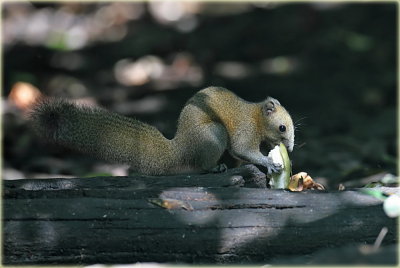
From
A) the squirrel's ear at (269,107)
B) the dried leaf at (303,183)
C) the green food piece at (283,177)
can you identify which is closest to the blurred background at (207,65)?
the squirrel's ear at (269,107)

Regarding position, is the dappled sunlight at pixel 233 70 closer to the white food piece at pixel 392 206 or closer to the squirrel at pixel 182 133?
the squirrel at pixel 182 133

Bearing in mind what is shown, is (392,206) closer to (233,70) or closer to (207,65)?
(233,70)

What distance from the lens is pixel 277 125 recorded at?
20.1ft

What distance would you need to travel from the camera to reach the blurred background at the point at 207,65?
8.63 meters

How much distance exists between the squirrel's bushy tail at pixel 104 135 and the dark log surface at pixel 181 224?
2.52 feet

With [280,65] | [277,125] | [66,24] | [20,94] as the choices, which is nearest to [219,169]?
[277,125]

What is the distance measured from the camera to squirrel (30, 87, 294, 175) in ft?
17.0

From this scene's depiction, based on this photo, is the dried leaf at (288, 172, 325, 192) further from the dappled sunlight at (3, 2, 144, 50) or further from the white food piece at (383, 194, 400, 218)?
the dappled sunlight at (3, 2, 144, 50)

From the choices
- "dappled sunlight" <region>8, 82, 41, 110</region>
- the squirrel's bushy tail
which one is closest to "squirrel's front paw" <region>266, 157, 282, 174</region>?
the squirrel's bushy tail

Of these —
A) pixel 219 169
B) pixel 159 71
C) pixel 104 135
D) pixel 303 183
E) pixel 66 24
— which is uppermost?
pixel 66 24

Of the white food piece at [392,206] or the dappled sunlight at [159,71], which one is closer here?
the white food piece at [392,206]

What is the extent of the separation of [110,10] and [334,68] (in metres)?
4.81

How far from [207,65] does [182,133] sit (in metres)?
5.94

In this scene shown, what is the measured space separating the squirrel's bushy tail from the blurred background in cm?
246
